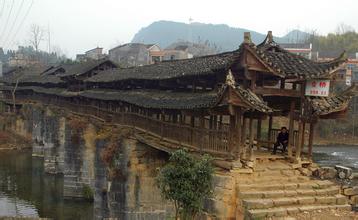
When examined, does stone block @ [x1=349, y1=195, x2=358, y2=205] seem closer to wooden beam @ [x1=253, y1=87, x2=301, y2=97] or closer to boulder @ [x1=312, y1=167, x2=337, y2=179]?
boulder @ [x1=312, y1=167, x2=337, y2=179]

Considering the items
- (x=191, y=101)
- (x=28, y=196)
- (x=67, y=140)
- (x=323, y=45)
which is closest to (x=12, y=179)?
(x=28, y=196)

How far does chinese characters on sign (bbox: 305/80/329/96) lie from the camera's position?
17.2 meters

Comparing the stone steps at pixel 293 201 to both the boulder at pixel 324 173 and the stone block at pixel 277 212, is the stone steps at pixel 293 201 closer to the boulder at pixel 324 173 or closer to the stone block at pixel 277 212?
the stone block at pixel 277 212

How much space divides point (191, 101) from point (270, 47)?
14.2ft

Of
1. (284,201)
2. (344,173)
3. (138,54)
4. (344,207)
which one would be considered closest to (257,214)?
(284,201)

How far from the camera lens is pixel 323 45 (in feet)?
Answer: 340

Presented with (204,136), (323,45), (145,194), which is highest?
(323,45)

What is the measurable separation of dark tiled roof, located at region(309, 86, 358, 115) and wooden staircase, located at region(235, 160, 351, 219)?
105 inches

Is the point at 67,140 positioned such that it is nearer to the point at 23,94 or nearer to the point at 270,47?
the point at 270,47

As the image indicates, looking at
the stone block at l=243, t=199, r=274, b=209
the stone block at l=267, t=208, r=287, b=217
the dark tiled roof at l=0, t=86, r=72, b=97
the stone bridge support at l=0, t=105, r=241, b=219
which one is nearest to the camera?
the stone block at l=267, t=208, r=287, b=217

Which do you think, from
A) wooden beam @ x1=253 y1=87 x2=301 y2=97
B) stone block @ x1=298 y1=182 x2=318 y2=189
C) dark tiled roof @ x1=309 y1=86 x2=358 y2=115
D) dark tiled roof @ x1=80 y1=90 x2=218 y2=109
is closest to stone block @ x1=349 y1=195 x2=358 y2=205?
stone block @ x1=298 y1=182 x2=318 y2=189

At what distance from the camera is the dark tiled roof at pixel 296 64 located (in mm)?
16688

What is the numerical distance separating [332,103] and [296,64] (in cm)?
231

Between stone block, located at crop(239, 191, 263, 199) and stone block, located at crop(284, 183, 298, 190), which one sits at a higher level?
stone block, located at crop(284, 183, 298, 190)
